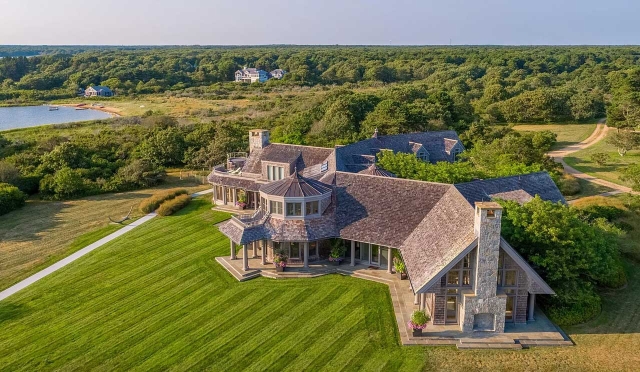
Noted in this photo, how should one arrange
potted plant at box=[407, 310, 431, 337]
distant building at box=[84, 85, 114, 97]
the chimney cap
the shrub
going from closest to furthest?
1. the chimney cap
2. potted plant at box=[407, 310, 431, 337]
3. the shrub
4. distant building at box=[84, 85, 114, 97]

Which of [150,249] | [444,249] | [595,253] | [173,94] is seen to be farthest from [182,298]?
[173,94]

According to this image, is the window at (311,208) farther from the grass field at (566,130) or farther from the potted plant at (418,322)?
the grass field at (566,130)

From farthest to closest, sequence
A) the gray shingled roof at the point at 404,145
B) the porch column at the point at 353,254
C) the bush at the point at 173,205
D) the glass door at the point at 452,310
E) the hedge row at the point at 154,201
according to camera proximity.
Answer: the hedge row at the point at 154,201 → the gray shingled roof at the point at 404,145 → the bush at the point at 173,205 → the porch column at the point at 353,254 → the glass door at the point at 452,310

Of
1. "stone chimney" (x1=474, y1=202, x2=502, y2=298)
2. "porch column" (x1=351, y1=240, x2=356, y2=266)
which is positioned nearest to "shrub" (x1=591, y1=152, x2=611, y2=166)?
"porch column" (x1=351, y1=240, x2=356, y2=266)

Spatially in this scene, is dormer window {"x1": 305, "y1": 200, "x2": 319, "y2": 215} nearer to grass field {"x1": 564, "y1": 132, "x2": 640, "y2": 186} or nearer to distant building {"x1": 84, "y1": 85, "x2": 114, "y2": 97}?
grass field {"x1": 564, "y1": 132, "x2": 640, "y2": 186}

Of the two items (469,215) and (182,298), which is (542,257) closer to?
(469,215)

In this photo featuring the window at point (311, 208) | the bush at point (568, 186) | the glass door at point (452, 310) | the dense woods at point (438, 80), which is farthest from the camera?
the dense woods at point (438, 80)

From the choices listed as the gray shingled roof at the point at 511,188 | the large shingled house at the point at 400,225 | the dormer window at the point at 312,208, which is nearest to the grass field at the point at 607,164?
the gray shingled roof at the point at 511,188
